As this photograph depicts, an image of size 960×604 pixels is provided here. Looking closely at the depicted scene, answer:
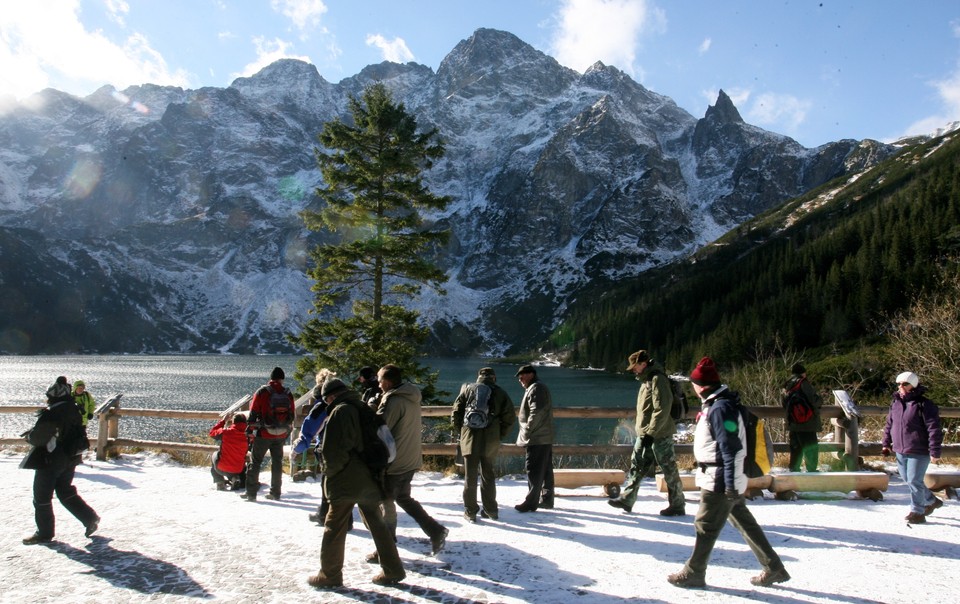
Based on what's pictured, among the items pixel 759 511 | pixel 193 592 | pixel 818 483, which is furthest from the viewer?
pixel 818 483

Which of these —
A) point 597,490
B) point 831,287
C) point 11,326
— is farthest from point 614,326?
point 11,326

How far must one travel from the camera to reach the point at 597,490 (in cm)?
891

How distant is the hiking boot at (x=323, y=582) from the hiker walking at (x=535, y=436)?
3.12 m

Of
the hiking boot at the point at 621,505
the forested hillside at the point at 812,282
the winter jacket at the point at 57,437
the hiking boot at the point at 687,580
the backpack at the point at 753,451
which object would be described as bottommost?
the hiking boot at the point at 621,505

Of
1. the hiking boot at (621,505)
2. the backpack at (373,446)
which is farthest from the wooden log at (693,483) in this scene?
the backpack at (373,446)

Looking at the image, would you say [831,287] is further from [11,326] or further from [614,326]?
[11,326]

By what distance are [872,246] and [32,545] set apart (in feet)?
341

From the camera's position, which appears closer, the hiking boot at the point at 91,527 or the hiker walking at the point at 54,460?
the hiker walking at the point at 54,460

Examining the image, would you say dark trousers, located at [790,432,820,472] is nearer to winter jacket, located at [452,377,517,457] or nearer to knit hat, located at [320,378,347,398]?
winter jacket, located at [452,377,517,457]

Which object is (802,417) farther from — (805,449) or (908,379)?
(908,379)

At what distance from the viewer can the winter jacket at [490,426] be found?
7.08 meters

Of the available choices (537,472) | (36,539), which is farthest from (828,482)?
(36,539)

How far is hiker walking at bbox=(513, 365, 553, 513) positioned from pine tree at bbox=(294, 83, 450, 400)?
7861 mm

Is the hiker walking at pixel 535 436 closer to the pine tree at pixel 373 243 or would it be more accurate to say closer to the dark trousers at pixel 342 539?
the dark trousers at pixel 342 539
